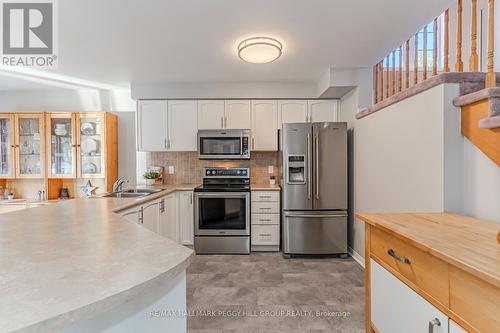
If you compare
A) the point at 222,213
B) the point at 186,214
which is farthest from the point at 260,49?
the point at 186,214

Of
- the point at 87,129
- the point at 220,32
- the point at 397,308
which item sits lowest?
the point at 397,308

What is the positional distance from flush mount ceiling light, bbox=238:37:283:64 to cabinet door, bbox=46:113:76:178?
2.93 m

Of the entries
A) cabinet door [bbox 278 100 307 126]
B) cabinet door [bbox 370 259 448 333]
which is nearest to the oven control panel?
cabinet door [bbox 278 100 307 126]

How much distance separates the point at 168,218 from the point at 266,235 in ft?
4.36

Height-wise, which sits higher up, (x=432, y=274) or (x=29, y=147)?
(x=29, y=147)

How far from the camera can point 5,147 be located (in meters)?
3.98

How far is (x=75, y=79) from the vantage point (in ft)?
12.1

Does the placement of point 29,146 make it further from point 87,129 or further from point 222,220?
point 222,220

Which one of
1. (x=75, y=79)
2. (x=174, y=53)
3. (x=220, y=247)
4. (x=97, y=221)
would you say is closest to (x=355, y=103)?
(x=174, y=53)

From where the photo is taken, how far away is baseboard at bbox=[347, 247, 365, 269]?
123 inches

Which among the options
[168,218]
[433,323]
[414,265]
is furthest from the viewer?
[168,218]

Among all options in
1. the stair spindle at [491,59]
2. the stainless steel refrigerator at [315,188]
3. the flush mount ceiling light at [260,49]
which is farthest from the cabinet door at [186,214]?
the stair spindle at [491,59]

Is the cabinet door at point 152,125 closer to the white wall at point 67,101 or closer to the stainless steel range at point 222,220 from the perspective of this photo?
the white wall at point 67,101

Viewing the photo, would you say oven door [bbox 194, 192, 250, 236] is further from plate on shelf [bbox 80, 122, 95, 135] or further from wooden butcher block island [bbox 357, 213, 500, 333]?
wooden butcher block island [bbox 357, 213, 500, 333]
